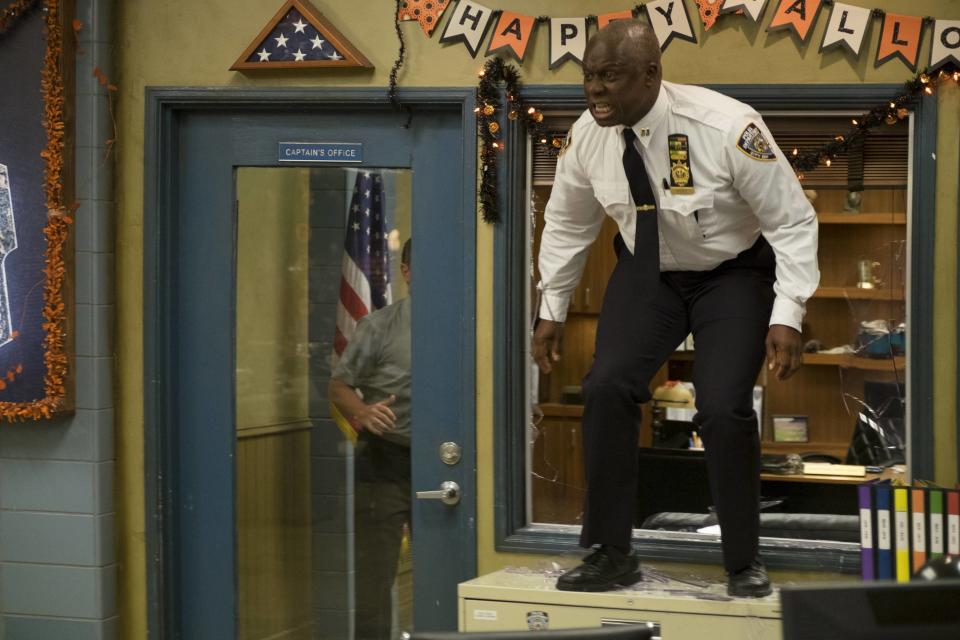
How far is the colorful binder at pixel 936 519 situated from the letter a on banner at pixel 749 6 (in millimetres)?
1328

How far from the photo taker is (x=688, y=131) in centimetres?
298

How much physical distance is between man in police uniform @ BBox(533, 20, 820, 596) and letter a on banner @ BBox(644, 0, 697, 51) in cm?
39

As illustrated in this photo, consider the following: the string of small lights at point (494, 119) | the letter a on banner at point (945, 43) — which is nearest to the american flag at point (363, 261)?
Result: the string of small lights at point (494, 119)

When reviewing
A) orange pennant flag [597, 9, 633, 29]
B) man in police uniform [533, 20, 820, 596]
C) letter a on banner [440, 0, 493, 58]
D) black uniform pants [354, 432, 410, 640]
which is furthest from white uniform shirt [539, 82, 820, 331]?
black uniform pants [354, 432, 410, 640]

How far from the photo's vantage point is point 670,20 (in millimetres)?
3443

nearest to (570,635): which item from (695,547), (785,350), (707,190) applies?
(785,350)

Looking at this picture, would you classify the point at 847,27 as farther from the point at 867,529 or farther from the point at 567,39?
the point at 867,529

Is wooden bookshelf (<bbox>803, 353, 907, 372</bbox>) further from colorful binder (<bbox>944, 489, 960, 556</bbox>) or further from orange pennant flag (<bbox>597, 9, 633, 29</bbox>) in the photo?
orange pennant flag (<bbox>597, 9, 633, 29</bbox>)

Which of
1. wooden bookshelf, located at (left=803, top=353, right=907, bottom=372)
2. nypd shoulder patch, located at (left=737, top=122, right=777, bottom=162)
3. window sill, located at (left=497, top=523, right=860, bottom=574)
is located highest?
nypd shoulder patch, located at (left=737, top=122, right=777, bottom=162)

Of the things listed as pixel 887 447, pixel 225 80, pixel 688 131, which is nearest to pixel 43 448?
pixel 225 80

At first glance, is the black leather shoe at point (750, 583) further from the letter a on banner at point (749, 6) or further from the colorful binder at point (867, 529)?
the letter a on banner at point (749, 6)

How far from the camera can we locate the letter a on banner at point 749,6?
134 inches

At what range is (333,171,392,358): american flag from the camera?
3766 millimetres

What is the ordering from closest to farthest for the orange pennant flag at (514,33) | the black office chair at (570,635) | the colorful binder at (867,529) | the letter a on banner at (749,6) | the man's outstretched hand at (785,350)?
the black office chair at (570,635), the man's outstretched hand at (785,350), the colorful binder at (867,529), the letter a on banner at (749,6), the orange pennant flag at (514,33)
